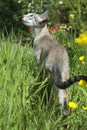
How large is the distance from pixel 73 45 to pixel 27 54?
662mm

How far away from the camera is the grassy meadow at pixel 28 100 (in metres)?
3.34

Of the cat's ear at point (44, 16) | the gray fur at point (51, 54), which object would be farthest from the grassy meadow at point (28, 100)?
the cat's ear at point (44, 16)

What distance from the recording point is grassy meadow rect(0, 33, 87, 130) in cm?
334

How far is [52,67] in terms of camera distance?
4.65 m

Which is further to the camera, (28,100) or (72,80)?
(28,100)

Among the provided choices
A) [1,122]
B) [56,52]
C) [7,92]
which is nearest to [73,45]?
[56,52]

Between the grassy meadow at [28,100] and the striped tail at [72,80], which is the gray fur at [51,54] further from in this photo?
the grassy meadow at [28,100]

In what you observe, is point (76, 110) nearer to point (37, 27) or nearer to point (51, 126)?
point (51, 126)

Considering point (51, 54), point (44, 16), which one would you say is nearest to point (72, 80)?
point (51, 54)

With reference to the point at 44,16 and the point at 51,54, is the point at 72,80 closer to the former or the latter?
the point at 51,54

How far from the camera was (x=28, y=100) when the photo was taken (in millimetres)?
4059

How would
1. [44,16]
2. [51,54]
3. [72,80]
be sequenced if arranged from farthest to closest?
[44,16] < [51,54] < [72,80]

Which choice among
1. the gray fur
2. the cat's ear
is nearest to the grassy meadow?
the gray fur

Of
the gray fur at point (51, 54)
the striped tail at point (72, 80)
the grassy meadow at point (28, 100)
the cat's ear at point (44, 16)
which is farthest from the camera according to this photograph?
the cat's ear at point (44, 16)
